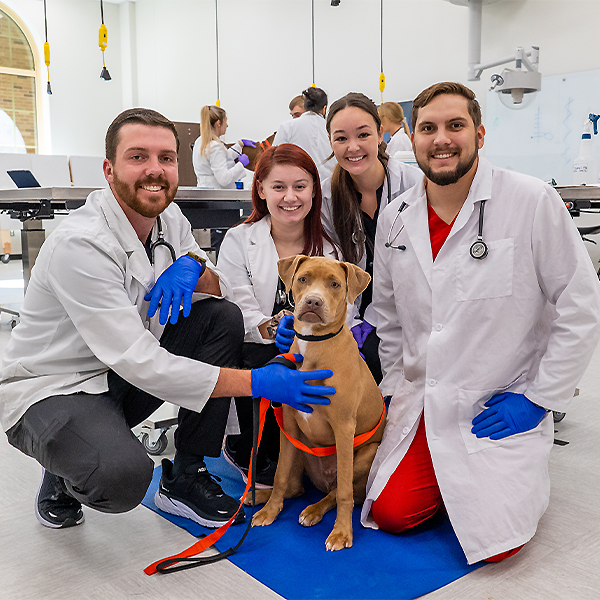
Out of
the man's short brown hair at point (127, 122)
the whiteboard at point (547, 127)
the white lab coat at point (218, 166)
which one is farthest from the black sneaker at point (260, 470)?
the whiteboard at point (547, 127)

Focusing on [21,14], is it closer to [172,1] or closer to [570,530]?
[172,1]

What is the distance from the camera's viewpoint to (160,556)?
1725 millimetres

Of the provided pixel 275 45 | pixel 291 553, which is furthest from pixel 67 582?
pixel 275 45

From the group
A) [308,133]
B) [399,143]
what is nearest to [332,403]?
[308,133]

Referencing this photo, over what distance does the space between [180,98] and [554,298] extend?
10.2m

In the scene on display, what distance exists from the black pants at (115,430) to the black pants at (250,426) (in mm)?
160

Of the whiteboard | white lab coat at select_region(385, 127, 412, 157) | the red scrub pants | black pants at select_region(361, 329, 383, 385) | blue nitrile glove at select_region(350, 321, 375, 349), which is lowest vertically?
the red scrub pants

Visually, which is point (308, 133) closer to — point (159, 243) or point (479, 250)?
point (159, 243)

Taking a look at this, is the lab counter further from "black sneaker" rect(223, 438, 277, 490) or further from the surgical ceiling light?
the surgical ceiling light

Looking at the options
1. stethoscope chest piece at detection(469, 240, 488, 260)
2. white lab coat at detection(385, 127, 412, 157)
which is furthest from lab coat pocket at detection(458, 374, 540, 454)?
white lab coat at detection(385, 127, 412, 157)

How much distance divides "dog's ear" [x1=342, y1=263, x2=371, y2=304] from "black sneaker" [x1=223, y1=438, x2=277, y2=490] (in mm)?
753

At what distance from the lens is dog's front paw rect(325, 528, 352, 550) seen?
68.1 inches

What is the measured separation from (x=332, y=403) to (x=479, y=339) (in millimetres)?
467

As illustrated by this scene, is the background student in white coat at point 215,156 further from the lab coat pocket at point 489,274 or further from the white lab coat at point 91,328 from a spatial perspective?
the lab coat pocket at point 489,274
